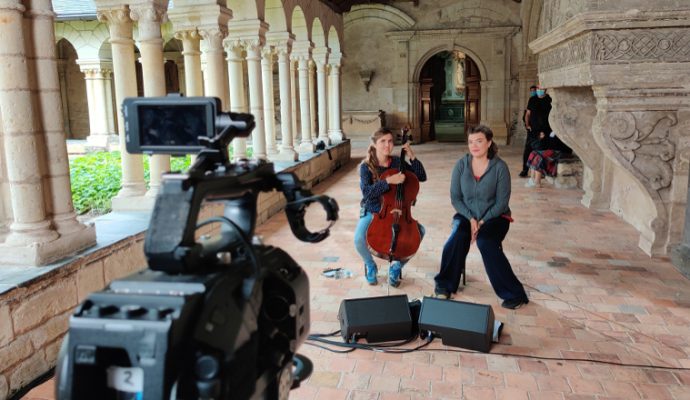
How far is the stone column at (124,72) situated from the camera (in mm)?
4855

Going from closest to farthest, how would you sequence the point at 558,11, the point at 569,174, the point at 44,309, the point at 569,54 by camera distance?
→ the point at 44,309, the point at 569,54, the point at 558,11, the point at 569,174

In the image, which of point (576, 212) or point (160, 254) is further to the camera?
point (576, 212)

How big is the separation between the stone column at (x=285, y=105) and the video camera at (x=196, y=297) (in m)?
7.73

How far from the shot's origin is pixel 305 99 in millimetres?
10906

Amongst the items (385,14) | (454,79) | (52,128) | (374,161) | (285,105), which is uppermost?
(385,14)

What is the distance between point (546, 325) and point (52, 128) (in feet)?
10.6

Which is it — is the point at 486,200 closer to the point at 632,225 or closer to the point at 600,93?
the point at 600,93

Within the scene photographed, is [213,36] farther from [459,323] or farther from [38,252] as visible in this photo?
[459,323]

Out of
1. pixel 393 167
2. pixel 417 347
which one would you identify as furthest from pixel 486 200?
pixel 417 347

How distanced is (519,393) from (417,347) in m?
0.68

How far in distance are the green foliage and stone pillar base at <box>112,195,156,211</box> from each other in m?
0.80

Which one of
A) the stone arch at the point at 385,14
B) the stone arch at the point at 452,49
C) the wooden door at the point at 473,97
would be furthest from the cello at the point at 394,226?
the wooden door at the point at 473,97

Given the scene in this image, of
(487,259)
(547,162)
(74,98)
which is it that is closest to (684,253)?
(487,259)

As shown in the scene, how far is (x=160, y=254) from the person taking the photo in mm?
1162
